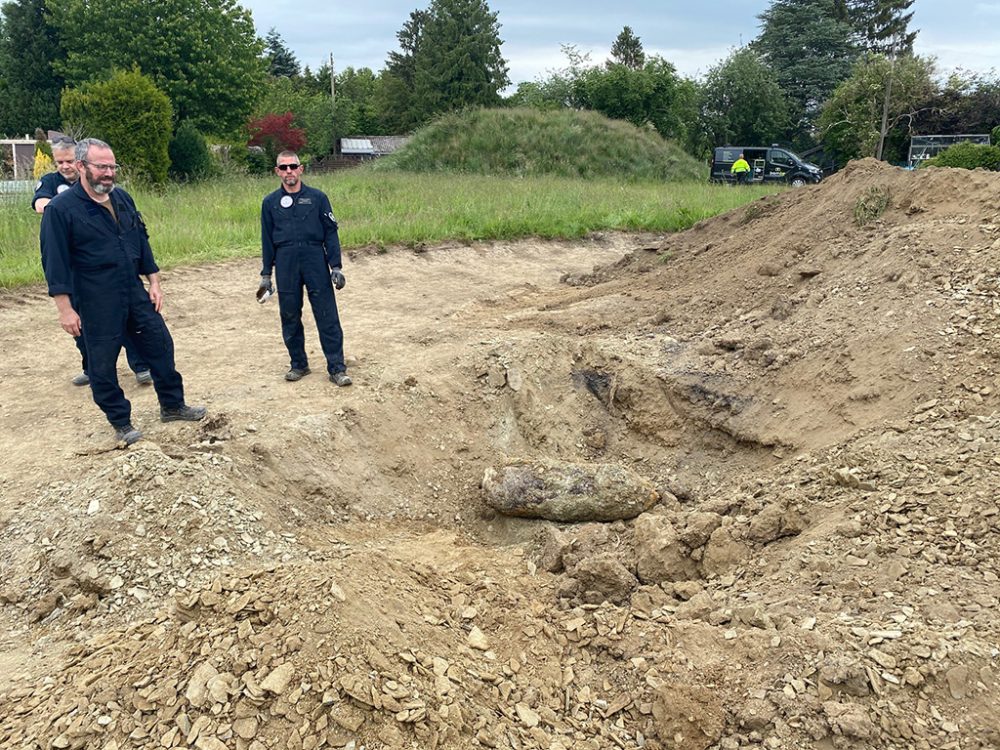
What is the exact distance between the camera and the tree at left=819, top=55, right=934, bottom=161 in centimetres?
2789

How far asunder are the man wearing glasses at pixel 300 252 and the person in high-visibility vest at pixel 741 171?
60.5 ft

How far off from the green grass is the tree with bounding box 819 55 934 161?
12.7 m

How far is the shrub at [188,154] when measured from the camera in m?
20.5

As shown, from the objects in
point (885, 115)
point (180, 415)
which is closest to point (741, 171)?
point (885, 115)

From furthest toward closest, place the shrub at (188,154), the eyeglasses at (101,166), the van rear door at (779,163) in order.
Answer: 1. the van rear door at (779,163)
2. the shrub at (188,154)
3. the eyeglasses at (101,166)

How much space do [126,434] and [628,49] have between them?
5010 centimetres

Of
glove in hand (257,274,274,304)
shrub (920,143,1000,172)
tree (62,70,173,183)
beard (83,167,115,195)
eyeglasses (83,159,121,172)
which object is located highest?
tree (62,70,173,183)

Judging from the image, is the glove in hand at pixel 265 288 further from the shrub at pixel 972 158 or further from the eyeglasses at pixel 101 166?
the shrub at pixel 972 158

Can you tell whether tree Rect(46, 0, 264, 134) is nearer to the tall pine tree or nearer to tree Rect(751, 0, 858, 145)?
the tall pine tree

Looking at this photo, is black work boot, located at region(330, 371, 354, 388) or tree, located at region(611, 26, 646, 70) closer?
black work boot, located at region(330, 371, 354, 388)

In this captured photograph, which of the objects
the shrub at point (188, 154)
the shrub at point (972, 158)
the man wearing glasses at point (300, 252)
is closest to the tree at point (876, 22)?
the shrub at point (972, 158)

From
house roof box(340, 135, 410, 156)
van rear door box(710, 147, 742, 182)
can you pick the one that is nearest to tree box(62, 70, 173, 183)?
van rear door box(710, 147, 742, 182)

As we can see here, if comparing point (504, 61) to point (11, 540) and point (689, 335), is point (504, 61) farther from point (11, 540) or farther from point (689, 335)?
point (11, 540)

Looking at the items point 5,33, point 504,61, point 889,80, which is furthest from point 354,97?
point 889,80
